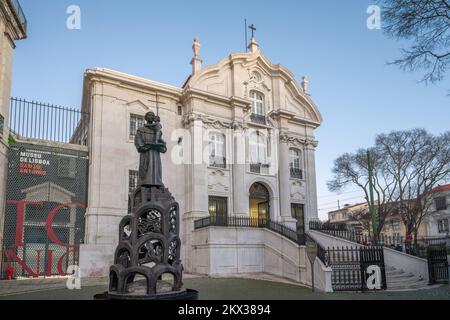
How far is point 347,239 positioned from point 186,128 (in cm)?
1154

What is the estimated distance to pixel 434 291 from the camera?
13422 millimetres

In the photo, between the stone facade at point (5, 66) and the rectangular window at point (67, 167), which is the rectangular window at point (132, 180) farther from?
the stone facade at point (5, 66)

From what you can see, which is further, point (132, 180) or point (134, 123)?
point (134, 123)

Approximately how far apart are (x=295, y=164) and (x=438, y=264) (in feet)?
42.0

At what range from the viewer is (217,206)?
2344cm

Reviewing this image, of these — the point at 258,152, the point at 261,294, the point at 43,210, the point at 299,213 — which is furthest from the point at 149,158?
the point at 299,213

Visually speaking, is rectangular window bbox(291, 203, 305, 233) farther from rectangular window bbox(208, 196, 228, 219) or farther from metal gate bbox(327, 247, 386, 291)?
metal gate bbox(327, 247, 386, 291)

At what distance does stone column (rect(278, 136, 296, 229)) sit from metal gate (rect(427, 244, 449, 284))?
32.2 ft

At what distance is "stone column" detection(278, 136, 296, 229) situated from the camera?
82.1ft

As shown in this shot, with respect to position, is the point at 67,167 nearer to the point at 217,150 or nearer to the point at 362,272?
the point at 217,150

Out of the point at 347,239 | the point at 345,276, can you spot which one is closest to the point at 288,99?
the point at 347,239

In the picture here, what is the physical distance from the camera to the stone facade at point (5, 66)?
16172mm

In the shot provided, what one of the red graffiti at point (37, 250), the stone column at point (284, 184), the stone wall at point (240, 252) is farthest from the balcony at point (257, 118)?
the red graffiti at point (37, 250)
